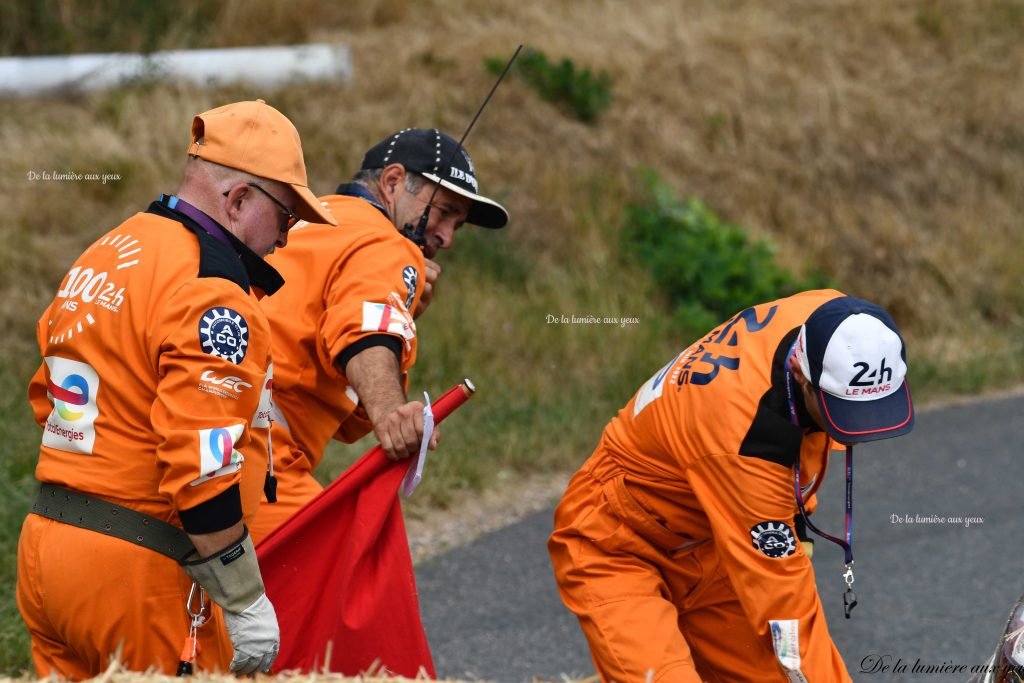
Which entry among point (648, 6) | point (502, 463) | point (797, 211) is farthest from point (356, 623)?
point (648, 6)

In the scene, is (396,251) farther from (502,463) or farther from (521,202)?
(521,202)

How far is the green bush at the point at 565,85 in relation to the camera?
12414 millimetres

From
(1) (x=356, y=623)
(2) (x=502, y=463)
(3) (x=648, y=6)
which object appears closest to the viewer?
(1) (x=356, y=623)

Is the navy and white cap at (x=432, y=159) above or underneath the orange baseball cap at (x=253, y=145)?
underneath

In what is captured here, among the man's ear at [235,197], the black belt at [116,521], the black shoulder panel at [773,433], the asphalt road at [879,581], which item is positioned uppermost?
the man's ear at [235,197]

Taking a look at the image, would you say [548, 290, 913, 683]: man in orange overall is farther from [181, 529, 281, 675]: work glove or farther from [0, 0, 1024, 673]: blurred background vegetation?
[0, 0, 1024, 673]: blurred background vegetation

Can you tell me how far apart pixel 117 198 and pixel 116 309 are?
7227 millimetres

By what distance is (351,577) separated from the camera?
3.69 m

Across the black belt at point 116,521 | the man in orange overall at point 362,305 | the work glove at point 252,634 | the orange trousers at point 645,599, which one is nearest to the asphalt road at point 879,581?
the orange trousers at point 645,599

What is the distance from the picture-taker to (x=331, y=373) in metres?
3.95

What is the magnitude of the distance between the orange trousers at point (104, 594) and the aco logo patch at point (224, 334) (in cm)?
58

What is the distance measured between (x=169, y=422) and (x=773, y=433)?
5.19 ft

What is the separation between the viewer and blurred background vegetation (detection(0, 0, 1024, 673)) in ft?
29.5

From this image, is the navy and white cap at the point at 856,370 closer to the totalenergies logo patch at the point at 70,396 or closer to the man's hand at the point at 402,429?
the man's hand at the point at 402,429
